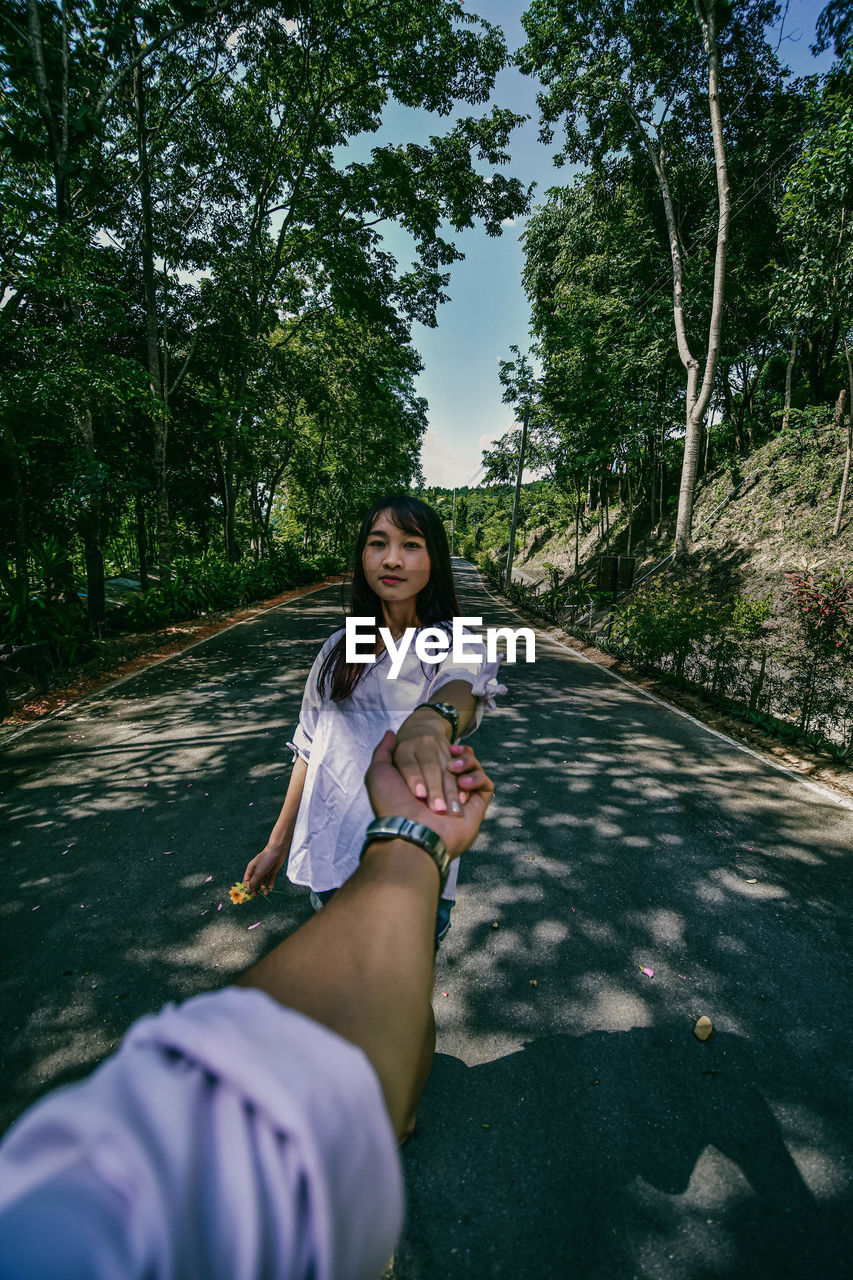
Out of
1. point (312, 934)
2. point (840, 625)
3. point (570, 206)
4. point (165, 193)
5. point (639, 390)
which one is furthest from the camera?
point (570, 206)

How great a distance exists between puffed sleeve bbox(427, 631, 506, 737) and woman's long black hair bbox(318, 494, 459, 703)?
0.78 ft

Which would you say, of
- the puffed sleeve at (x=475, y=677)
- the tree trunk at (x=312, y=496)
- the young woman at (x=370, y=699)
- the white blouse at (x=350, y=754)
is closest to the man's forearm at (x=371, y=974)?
the young woman at (x=370, y=699)

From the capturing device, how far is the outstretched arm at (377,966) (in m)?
0.52

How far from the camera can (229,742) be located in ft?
18.9

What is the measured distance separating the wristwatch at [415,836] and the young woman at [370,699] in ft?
1.08

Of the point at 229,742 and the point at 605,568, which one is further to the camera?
the point at 605,568

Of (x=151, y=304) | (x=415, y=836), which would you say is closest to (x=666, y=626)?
(x=415, y=836)

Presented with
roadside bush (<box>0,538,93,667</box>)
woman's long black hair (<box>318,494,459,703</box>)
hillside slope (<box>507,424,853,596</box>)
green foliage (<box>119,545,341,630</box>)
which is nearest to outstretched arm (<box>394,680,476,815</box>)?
woman's long black hair (<box>318,494,459,703</box>)

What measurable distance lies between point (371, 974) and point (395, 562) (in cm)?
130

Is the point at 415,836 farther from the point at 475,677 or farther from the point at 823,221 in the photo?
the point at 823,221

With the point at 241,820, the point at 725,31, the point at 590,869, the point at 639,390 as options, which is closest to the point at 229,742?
the point at 241,820

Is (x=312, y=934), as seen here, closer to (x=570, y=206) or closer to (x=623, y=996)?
(x=623, y=996)

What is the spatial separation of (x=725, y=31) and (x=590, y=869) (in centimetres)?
1791

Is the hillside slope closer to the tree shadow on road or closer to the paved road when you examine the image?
the paved road
